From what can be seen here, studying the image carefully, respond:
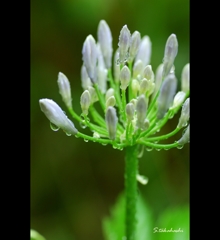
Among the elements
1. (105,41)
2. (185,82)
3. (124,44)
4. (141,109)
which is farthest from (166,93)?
(105,41)

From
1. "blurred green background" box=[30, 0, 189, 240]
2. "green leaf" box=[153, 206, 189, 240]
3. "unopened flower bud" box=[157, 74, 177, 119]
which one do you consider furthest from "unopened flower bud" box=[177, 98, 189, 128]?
"blurred green background" box=[30, 0, 189, 240]

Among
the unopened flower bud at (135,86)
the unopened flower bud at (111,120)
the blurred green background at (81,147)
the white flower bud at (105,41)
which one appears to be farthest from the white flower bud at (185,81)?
the blurred green background at (81,147)

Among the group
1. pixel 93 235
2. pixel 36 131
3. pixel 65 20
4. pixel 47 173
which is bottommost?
pixel 93 235

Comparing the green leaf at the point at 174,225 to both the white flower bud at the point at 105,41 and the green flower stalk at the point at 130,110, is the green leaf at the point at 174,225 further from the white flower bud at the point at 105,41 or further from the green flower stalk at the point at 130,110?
the white flower bud at the point at 105,41

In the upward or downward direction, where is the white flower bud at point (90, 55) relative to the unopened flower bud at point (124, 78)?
upward

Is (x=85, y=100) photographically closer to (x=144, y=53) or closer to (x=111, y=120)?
(x=111, y=120)
